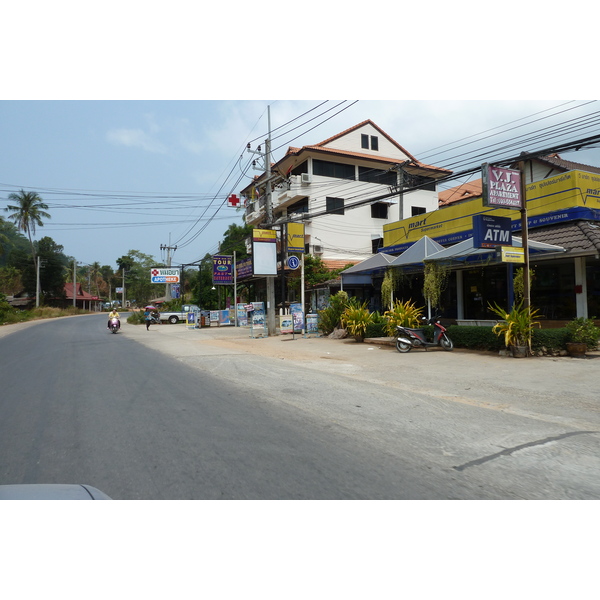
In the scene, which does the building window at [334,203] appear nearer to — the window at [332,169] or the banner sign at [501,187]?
the window at [332,169]

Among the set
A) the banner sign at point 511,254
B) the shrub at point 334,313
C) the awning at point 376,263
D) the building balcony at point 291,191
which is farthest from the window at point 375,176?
the banner sign at point 511,254

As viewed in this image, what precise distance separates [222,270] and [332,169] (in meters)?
11.0

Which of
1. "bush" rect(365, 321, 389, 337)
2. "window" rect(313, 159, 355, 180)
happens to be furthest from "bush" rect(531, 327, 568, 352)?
"window" rect(313, 159, 355, 180)

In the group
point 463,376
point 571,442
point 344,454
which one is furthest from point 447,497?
point 463,376

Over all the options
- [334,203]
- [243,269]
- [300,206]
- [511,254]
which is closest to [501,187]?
[511,254]

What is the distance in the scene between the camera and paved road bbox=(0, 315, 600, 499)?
381 centimetres

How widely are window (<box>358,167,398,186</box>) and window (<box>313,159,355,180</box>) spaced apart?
871mm

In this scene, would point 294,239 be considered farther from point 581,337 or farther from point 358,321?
point 581,337

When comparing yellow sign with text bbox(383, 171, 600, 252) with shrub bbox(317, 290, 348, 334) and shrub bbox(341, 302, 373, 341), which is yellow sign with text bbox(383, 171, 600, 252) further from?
shrub bbox(341, 302, 373, 341)

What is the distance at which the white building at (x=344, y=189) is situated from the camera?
31.7 metres

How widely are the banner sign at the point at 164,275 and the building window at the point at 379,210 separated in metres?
25.8

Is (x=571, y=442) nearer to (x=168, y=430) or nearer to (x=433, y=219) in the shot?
(x=168, y=430)

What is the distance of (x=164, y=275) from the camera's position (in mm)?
49781

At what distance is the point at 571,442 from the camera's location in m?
4.90
